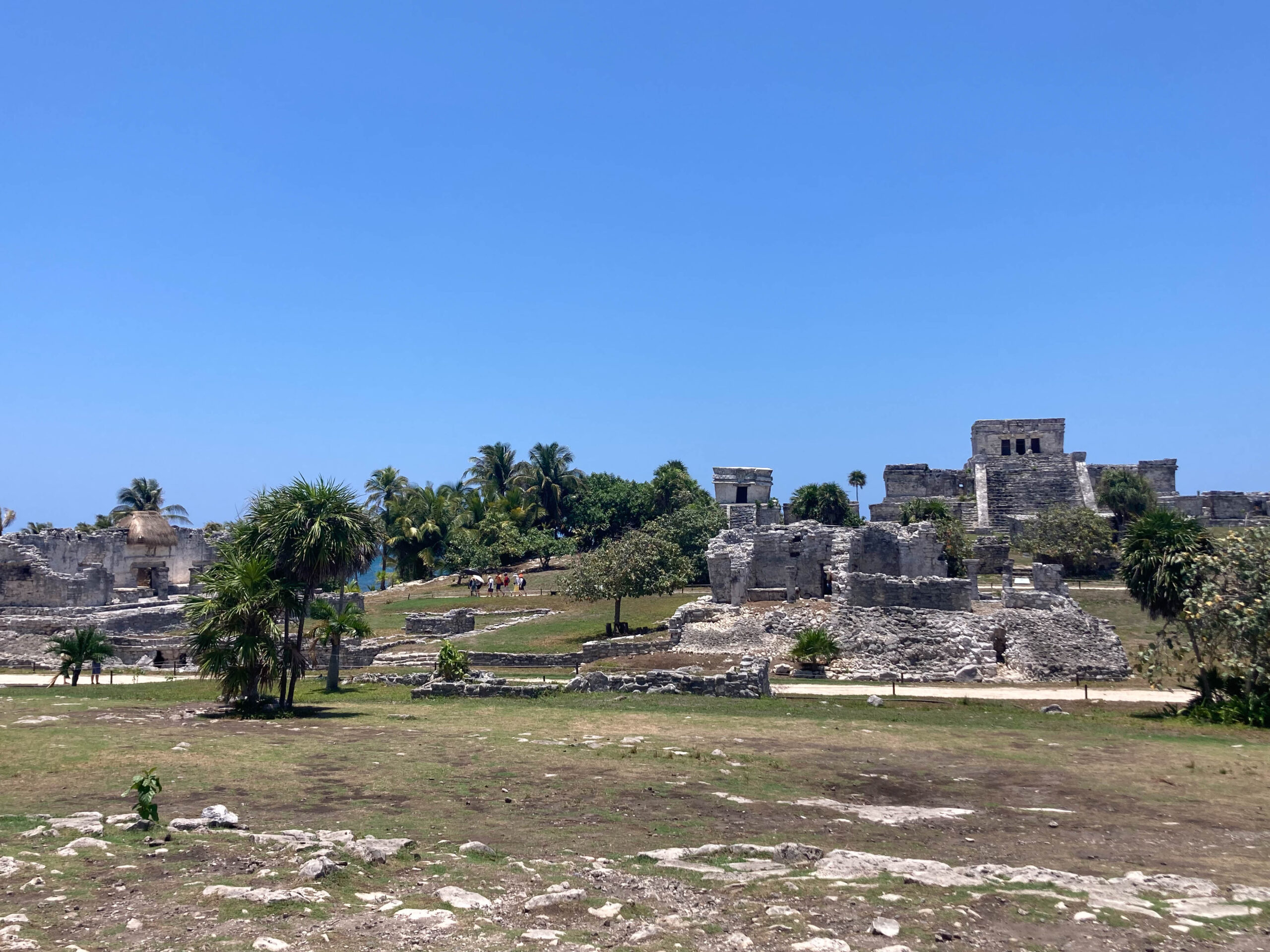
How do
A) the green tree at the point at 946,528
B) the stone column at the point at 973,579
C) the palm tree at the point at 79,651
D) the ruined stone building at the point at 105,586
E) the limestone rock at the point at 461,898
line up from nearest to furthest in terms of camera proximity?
the limestone rock at the point at 461,898
the palm tree at the point at 79,651
the ruined stone building at the point at 105,586
the stone column at the point at 973,579
the green tree at the point at 946,528

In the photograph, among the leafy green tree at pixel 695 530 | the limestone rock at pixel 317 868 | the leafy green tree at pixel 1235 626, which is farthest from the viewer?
the leafy green tree at pixel 695 530

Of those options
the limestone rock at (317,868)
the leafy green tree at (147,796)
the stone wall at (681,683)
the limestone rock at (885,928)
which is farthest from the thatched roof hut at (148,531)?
the limestone rock at (885,928)

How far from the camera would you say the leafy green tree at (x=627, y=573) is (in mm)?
38562

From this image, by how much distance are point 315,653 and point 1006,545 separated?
118 feet

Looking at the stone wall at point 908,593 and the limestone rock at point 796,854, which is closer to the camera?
the limestone rock at point 796,854

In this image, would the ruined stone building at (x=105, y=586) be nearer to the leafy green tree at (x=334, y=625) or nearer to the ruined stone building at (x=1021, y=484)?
the leafy green tree at (x=334, y=625)

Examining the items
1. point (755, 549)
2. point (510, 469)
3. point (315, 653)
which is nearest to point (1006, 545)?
point (755, 549)

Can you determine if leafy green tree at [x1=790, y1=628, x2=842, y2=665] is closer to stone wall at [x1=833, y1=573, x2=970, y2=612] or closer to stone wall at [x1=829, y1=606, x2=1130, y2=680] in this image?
stone wall at [x1=829, y1=606, x2=1130, y2=680]

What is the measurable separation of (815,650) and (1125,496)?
131 ft

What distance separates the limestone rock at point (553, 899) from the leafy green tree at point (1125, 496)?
183 feet

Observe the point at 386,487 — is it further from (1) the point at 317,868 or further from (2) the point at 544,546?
(1) the point at 317,868

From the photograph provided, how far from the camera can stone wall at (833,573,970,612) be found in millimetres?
31969

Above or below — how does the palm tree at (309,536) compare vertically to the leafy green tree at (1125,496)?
below

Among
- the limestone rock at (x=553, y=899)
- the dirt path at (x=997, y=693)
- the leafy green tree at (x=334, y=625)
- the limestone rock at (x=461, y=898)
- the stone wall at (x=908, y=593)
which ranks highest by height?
the stone wall at (x=908, y=593)
